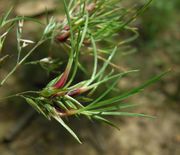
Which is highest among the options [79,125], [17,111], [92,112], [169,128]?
[92,112]

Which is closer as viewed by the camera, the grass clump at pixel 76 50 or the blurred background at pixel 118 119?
the grass clump at pixel 76 50

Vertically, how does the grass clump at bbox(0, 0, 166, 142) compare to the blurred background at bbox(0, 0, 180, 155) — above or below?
above

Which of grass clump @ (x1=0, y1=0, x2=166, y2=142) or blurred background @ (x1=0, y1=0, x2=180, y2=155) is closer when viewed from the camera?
grass clump @ (x1=0, y1=0, x2=166, y2=142)

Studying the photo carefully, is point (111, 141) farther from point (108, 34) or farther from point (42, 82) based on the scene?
point (108, 34)

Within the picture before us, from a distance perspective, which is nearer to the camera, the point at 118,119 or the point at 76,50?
the point at 76,50

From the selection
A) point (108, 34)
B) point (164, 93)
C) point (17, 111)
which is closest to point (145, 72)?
Result: point (164, 93)

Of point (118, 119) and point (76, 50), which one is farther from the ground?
point (76, 50)

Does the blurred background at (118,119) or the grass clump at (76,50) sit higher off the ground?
the grass clump at (76,50)

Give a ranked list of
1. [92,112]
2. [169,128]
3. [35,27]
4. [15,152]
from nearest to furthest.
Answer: [92,112]
[15,152]
[169,128]
[35,27]
